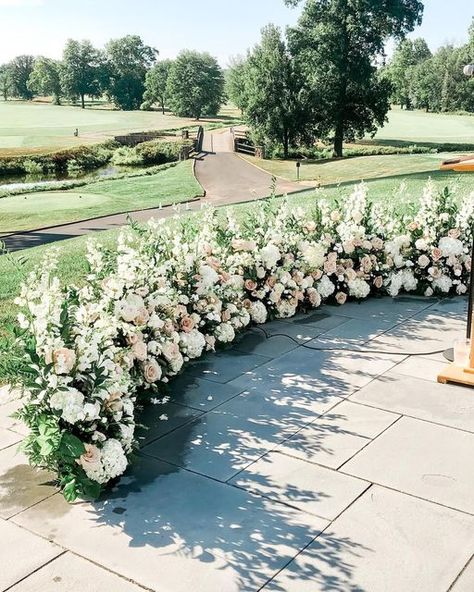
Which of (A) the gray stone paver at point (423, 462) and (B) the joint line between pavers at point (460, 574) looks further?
(A) the gray stone paver at point (423, 462)

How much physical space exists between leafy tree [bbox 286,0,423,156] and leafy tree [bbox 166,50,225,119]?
54.7 meters

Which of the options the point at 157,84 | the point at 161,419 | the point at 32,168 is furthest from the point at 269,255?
the point at 157,84

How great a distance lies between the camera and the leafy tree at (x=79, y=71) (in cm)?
12300

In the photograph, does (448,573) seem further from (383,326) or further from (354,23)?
(354,23)

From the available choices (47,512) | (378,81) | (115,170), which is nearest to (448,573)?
(47,512)

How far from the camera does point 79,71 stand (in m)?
124

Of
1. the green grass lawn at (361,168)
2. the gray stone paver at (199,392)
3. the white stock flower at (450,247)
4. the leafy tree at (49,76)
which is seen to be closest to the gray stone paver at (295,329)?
the gray stone paver at (199,392)

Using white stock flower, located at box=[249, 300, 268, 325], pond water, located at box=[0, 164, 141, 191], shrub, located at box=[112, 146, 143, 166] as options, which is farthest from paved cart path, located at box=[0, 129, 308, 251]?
pond water, located at box=[0, 164, 141, 191]

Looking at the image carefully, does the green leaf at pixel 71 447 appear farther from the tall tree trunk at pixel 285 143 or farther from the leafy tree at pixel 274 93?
the tall tree trunk at pixel 285 143

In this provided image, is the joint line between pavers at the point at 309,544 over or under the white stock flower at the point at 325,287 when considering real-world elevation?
under

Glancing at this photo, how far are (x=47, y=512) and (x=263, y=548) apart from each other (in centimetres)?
151

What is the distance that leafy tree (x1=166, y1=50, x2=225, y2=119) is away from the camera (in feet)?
330

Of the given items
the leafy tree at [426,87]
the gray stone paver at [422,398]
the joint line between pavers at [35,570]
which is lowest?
the joint line between pavers at [35,570]

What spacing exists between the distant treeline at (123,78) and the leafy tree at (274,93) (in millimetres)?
51639
